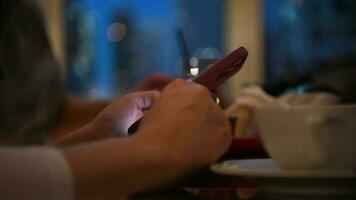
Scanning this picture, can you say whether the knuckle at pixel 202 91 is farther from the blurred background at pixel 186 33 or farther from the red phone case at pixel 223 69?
the blurred background at pixel 186 33

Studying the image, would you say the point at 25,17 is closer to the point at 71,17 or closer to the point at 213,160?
the point at 213,160

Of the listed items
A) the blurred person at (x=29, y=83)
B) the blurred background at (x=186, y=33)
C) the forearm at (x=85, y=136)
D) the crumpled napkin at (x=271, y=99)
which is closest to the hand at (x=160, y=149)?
the forearm at (x=85, y=136)

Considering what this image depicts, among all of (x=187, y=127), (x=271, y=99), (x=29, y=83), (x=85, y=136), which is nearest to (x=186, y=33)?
(x=29, y=83)

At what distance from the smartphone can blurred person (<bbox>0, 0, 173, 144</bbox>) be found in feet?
2.77

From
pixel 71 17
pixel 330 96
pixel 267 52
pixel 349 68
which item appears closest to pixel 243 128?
pixel 330 96

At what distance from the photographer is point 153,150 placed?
1.74ft

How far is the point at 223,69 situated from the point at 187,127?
64 mm

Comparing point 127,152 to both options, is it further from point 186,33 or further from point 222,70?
point 186,33

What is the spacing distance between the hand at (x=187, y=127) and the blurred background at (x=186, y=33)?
234 centimetres

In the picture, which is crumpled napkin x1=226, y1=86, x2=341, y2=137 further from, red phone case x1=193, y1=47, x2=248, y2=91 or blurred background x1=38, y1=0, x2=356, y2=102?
blurred background x1=38, y1=0, x2=356, y2=102

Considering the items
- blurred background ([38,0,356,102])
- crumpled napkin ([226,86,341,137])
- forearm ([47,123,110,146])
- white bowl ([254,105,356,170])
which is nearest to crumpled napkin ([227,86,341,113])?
crumpled napkin ([226,86,341,137])

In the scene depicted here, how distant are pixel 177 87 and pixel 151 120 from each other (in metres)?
0.05

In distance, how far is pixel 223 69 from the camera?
580mm

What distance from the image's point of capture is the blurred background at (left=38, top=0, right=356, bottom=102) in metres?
3.12
